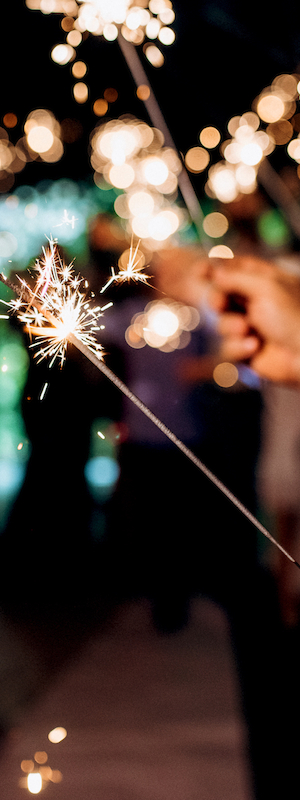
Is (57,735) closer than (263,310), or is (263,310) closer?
(57,735)

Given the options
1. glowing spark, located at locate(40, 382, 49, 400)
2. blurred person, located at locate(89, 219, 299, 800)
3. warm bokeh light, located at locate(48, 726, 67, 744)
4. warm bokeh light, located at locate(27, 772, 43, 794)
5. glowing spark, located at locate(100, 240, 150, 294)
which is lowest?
warm bokeh light, located at locate(27, 772, 43, 794)

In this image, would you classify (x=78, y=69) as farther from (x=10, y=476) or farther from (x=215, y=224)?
(x=10, y=476)

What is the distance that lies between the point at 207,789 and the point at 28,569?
740 millimetres

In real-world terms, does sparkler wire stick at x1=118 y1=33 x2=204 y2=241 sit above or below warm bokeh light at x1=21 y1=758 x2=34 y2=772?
above

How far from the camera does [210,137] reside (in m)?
1.12

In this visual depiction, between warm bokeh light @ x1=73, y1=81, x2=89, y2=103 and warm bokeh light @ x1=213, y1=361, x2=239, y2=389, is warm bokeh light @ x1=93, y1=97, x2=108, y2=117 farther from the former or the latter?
warm bokeh light @ x1=213, y1=361, x2=239, y2=389

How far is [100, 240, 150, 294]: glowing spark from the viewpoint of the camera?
3.69ft

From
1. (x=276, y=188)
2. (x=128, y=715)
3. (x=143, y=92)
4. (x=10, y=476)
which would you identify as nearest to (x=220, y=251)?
(x=276, y=188)

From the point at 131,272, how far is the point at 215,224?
0.92ft

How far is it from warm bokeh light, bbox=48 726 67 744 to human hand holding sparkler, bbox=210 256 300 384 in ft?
2.76

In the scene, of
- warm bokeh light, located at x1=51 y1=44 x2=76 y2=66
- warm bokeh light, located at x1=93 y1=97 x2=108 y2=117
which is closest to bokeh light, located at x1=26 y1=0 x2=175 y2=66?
warm bokeh light, located at x1=51 y1=44 x2=76 y2=66

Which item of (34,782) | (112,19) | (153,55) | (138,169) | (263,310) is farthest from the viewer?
(138,169)

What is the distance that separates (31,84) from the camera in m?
1.08

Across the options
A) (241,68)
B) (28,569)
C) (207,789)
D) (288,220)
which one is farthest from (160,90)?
(207,789)
